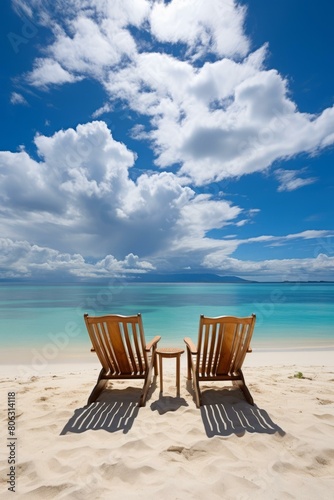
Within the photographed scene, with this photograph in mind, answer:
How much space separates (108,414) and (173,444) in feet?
3.65

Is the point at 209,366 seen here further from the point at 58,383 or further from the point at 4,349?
the point at 4,349

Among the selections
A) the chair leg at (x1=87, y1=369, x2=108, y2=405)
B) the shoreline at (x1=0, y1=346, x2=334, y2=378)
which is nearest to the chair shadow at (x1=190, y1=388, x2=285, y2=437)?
the chair leg at (x1=87, y1=369, x2=108, y2=405)

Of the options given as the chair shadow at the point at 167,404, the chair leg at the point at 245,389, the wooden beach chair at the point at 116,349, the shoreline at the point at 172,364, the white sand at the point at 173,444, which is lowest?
the shoreline at the point at 172,364

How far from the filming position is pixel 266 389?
14.4 ft

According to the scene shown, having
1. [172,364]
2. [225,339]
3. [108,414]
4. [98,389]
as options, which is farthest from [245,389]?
[172,364]

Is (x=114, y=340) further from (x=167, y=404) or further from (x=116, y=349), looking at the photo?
(x=167, y=404)

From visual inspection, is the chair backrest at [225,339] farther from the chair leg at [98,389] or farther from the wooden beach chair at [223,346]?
the chair leg at [98,389]

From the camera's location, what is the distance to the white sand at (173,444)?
7.27 ft

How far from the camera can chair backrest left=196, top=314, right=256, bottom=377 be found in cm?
379

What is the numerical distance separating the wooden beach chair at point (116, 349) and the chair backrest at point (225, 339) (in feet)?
2.58

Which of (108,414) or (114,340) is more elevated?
(114,340)

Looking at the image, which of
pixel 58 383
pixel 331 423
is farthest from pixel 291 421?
pixel 58 383

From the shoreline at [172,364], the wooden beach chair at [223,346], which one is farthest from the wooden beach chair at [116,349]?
the shoreline at [172,364]

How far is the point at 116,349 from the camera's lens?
399 centimetres
